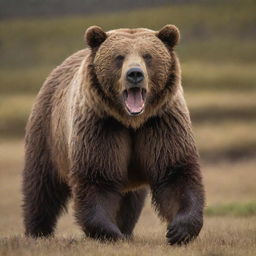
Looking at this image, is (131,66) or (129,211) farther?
(129,211)

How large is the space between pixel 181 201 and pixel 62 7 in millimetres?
48061

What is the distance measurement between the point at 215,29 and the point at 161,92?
4000 centimetres

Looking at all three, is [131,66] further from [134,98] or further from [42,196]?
[42,196]

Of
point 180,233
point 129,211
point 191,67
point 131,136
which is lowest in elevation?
point 191,67

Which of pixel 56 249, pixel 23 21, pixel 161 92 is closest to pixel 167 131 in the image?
pixel 161 92

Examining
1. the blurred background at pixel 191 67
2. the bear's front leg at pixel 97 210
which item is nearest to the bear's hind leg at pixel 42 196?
the bear's front leg at pixel 97 210

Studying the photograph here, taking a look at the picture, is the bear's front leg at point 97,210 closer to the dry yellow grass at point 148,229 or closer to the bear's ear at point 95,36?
the dry yellow grass at point 148,229

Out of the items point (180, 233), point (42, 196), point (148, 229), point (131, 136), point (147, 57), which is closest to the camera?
point (180, 233)

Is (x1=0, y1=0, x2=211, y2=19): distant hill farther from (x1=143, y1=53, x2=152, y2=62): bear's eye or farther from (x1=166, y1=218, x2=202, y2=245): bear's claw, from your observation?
(x1=166, y1=218, x2=202, y2=245): bear's claw

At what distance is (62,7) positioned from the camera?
2189 inches

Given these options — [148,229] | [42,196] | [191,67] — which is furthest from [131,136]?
[191,67]

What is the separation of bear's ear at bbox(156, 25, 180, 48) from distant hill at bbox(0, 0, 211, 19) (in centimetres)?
4405

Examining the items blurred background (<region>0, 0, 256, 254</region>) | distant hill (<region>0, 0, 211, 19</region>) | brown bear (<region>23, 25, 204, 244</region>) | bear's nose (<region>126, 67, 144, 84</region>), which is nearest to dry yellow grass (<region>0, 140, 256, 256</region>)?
blurred background (<region>0, 0, 256, 254</region>)

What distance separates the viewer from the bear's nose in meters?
8.24
